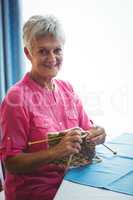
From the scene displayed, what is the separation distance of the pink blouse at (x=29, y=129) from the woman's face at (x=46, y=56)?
70 millimetres

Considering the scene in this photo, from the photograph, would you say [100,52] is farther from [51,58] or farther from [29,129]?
[29,129]

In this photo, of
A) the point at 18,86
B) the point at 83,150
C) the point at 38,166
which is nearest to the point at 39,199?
the point at 38,166

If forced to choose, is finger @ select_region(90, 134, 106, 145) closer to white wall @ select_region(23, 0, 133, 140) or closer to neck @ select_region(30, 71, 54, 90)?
neck @ select_region(30, 71, 54, 90)

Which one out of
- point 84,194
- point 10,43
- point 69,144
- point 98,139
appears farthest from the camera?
point 10,43

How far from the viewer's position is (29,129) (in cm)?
139

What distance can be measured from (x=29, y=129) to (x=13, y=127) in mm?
81

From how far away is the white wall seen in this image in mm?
2479

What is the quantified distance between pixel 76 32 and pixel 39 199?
62.7 inches

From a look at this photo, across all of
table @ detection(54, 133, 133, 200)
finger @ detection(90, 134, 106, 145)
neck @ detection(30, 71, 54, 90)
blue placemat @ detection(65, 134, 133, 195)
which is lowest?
blue placemat @ detection(65, 134, 133, 195)

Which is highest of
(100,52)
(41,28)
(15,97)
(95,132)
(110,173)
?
(41,28)


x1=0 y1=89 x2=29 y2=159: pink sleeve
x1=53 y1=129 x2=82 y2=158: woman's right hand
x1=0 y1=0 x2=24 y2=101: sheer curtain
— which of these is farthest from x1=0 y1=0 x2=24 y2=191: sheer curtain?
x1=53 y1=129 x2=82 y2=158: woman's right hand

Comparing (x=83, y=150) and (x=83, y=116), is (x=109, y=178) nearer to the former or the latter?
(x=83, y=150)

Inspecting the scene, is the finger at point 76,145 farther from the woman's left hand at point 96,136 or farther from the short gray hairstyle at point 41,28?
the short gray hairstyle at point 41,28

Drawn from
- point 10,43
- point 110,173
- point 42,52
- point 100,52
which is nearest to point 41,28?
point 42,52
